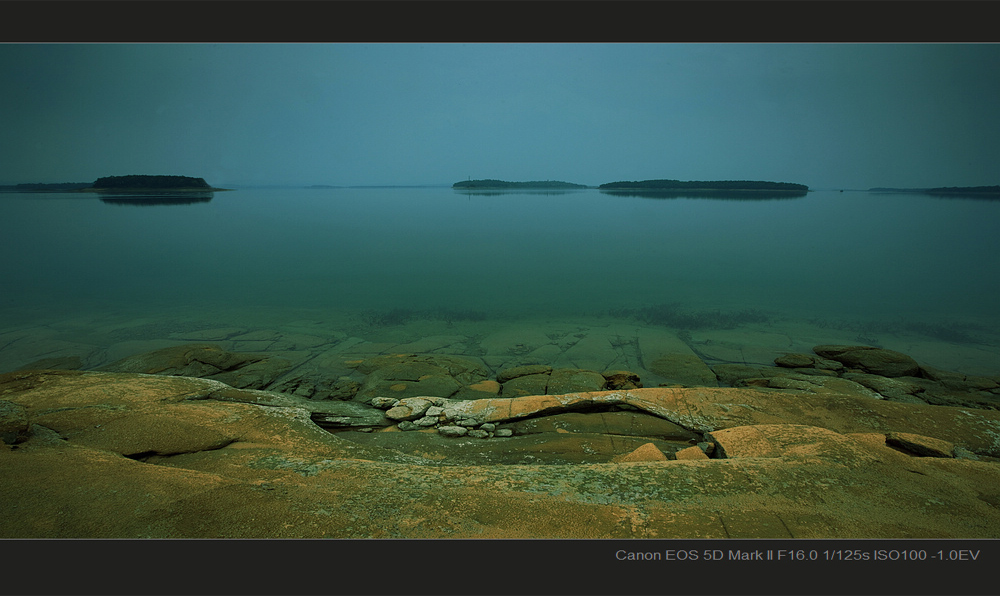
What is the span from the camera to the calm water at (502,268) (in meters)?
13.1

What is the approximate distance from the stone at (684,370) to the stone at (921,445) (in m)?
3.43

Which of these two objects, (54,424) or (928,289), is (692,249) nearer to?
(928,289)

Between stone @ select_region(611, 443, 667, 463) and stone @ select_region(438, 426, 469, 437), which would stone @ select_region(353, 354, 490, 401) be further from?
stone @ select_region(611, 443, 667, 463)

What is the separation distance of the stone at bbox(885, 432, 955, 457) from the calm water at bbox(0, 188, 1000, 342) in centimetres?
853

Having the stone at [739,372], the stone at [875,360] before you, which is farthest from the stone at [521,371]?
the stone at [875,360]

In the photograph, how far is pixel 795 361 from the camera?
27.9ft

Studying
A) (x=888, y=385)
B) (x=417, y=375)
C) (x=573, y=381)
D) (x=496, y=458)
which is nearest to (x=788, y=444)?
(x=496, y=458)

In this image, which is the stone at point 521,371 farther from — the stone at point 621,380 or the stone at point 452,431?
the stone at point 452,431

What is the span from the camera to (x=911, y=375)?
7812mm

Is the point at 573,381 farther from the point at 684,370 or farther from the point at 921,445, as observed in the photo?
the point at 921,445

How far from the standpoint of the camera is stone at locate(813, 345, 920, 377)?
7.86m

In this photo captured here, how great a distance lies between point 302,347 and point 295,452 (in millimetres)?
6196

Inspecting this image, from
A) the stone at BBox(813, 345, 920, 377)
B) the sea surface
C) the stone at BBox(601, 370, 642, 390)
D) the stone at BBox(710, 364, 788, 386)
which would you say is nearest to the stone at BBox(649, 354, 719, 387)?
the stone at BBox(710, 364, 788, 386)

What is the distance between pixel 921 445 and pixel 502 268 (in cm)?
1466
